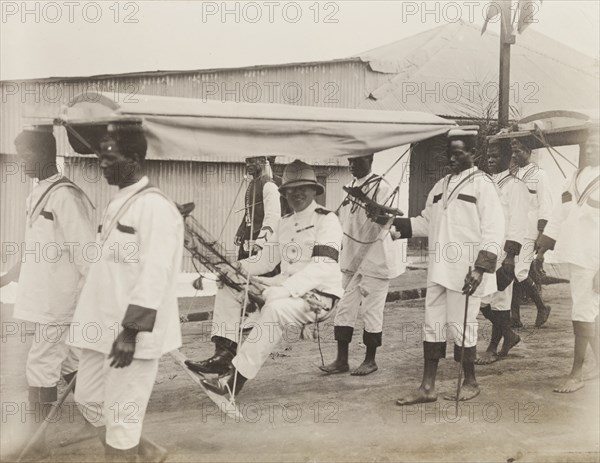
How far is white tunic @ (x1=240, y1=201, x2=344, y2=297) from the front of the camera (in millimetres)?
4914

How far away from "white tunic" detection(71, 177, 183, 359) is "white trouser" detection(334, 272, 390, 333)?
2.46 m

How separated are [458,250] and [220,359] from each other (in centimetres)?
206

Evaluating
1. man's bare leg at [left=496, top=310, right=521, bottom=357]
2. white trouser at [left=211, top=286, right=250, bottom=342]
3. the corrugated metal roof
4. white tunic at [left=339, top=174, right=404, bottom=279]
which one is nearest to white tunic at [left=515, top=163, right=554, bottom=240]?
man's bare leg at [left=496, top=310, right=521, bottom=357]

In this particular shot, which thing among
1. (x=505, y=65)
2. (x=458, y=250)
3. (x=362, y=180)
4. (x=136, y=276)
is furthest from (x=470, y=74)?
(x=136, y=276)

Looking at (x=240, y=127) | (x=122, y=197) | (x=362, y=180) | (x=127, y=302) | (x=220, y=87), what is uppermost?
(x=220, y=87)

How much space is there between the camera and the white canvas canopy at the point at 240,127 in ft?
13.0

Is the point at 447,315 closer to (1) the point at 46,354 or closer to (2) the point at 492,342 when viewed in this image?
(2) the point at 492,342

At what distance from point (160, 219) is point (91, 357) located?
932mm

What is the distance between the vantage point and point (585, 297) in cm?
537

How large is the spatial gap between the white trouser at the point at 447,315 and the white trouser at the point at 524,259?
73.0 inches

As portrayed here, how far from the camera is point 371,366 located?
19.5ft

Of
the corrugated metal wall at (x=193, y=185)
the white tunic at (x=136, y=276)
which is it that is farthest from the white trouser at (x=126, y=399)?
the corrugated metal wall at (x=193, y=185)

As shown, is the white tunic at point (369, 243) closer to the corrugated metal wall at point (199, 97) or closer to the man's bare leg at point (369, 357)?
the man's bare leg at point (369, 357)

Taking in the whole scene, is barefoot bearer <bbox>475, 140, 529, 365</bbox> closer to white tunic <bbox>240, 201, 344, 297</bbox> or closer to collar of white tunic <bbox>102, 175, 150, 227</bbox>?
white tunic <bbox>240, 201, 344, 297</bbox>
